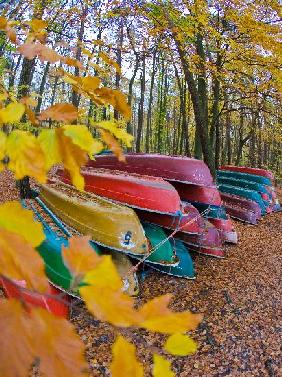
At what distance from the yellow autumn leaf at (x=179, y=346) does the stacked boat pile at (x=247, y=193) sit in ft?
33.8

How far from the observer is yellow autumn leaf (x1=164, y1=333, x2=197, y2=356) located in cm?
80

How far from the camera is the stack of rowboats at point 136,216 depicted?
571 centimetres

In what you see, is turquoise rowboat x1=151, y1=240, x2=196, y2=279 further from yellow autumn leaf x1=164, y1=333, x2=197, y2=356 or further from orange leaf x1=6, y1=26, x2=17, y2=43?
yellow autumn leaf x1=164, y1=333, x2=197, y2=356

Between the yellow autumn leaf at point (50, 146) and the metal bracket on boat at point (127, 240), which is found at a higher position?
the yellow autumn leaf at point (50, 146)

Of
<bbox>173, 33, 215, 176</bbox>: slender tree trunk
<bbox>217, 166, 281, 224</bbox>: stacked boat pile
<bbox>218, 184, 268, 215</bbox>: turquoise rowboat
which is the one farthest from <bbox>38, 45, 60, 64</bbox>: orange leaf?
<bbox>218, 184, 268, 215</bbox>: turquoise rowboat

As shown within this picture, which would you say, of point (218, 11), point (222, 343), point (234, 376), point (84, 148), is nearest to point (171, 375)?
point (84, 148)

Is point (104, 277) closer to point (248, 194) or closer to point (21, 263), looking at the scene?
point (21, 263)

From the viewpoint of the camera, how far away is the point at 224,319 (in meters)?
5.29

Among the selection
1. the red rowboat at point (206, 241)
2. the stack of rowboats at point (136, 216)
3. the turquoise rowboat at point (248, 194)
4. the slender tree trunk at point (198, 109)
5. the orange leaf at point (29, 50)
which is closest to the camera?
the orange leaf at point (29, 50)

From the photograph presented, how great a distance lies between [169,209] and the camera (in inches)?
257

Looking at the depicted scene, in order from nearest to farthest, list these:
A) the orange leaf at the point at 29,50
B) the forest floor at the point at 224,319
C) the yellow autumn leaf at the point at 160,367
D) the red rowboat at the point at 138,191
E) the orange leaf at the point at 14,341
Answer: the orange leaf at the point at 14,341 → the yellow autumn leaf at the point at 160,367 → the orange leaf at the point at 29,50 → the forest floor at the point at 224,319 → the red rowboat at the point at 138,191

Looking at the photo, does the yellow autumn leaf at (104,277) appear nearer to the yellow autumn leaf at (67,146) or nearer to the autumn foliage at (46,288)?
the autumn foliage at (46,288)

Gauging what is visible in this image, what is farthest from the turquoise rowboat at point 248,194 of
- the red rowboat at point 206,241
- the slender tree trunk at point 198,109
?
the red rowboat at point 206,241

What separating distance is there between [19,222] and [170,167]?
722 centimetres
